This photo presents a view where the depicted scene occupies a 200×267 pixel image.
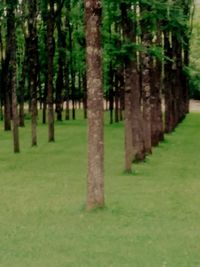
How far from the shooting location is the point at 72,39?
68000 millimetres

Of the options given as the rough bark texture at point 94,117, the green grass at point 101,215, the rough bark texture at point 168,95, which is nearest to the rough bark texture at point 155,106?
the green grass at point 101,215

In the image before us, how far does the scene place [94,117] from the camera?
53.8ft

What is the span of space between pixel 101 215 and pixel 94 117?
2077mm

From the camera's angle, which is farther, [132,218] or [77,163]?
[77,163]

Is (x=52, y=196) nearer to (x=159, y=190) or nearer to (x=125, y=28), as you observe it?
(x=159, y=190)

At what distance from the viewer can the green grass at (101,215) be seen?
12.3 m

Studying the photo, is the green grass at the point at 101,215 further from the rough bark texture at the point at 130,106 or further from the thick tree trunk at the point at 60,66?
the thick tree trunk at the point at 60,66

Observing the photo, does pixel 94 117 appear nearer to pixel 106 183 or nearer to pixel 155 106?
pixel 106 183

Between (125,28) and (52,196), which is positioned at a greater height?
(125,28)

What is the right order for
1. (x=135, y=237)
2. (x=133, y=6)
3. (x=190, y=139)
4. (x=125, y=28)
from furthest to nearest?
1. (x=190, y=139)
2. (x=133, y=6)
3. (x=125, y=28)
4. (x=135, y=237)

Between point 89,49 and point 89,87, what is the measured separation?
0.81 metres

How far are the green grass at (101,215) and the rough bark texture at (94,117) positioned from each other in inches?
19.2

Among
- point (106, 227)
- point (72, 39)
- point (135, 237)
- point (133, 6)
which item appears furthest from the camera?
point (72, 39)

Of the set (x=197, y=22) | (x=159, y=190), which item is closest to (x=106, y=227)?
(x=159, y=190)
